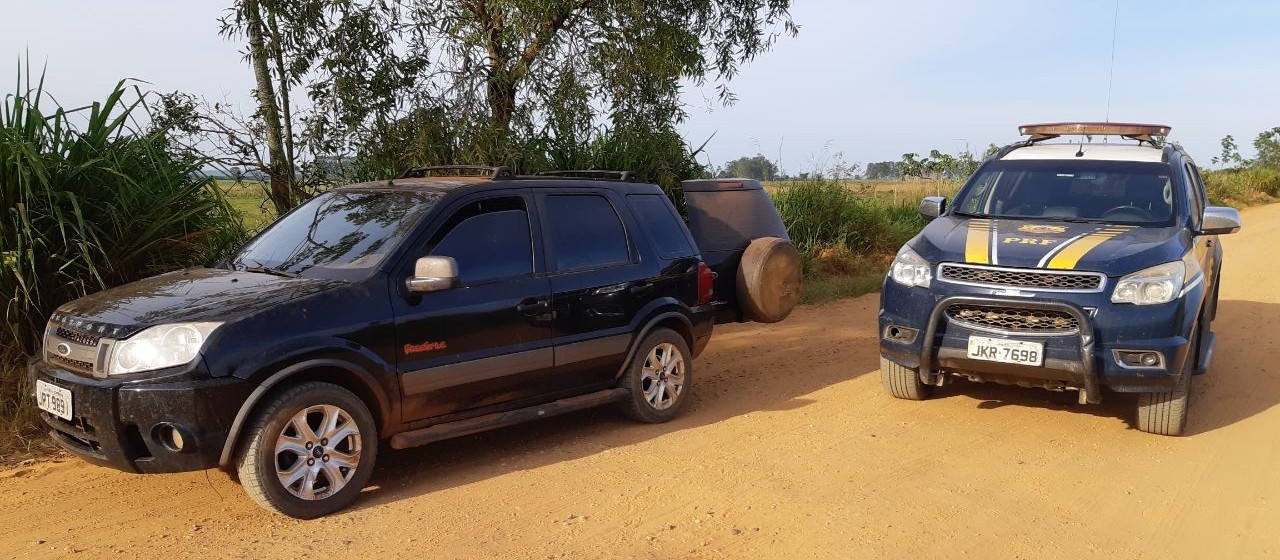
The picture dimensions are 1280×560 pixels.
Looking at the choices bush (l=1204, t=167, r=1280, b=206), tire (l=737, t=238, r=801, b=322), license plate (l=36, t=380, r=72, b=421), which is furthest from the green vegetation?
bush (l=1204, t=167, r=1280, b=206)

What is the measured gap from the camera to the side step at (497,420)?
5129 mm

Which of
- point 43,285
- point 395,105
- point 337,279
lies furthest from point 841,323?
point 43,285

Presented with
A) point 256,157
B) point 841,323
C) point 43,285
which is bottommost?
point 841,323

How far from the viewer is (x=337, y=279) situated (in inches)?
202

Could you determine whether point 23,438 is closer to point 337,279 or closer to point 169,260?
point 169,260

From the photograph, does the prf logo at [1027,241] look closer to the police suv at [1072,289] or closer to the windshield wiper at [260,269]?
the police suv at [1072,289]

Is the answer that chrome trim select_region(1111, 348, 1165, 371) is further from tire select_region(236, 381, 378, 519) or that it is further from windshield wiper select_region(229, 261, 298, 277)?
windshield wiper select_region(229, 261, 298, 277)

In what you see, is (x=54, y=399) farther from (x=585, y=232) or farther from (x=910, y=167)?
(x=910, y=167)

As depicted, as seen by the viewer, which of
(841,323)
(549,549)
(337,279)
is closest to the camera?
(549,549)

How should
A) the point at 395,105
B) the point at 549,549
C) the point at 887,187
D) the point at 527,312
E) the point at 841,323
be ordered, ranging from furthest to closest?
the point at 887,187 → the point at 841,323 → the point at 395,105 → the point at 527,312 → the point at 549,549

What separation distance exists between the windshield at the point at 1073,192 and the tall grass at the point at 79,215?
5.64m

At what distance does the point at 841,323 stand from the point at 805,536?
623cm

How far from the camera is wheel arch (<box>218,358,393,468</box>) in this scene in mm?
4484

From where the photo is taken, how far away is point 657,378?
657 cm
